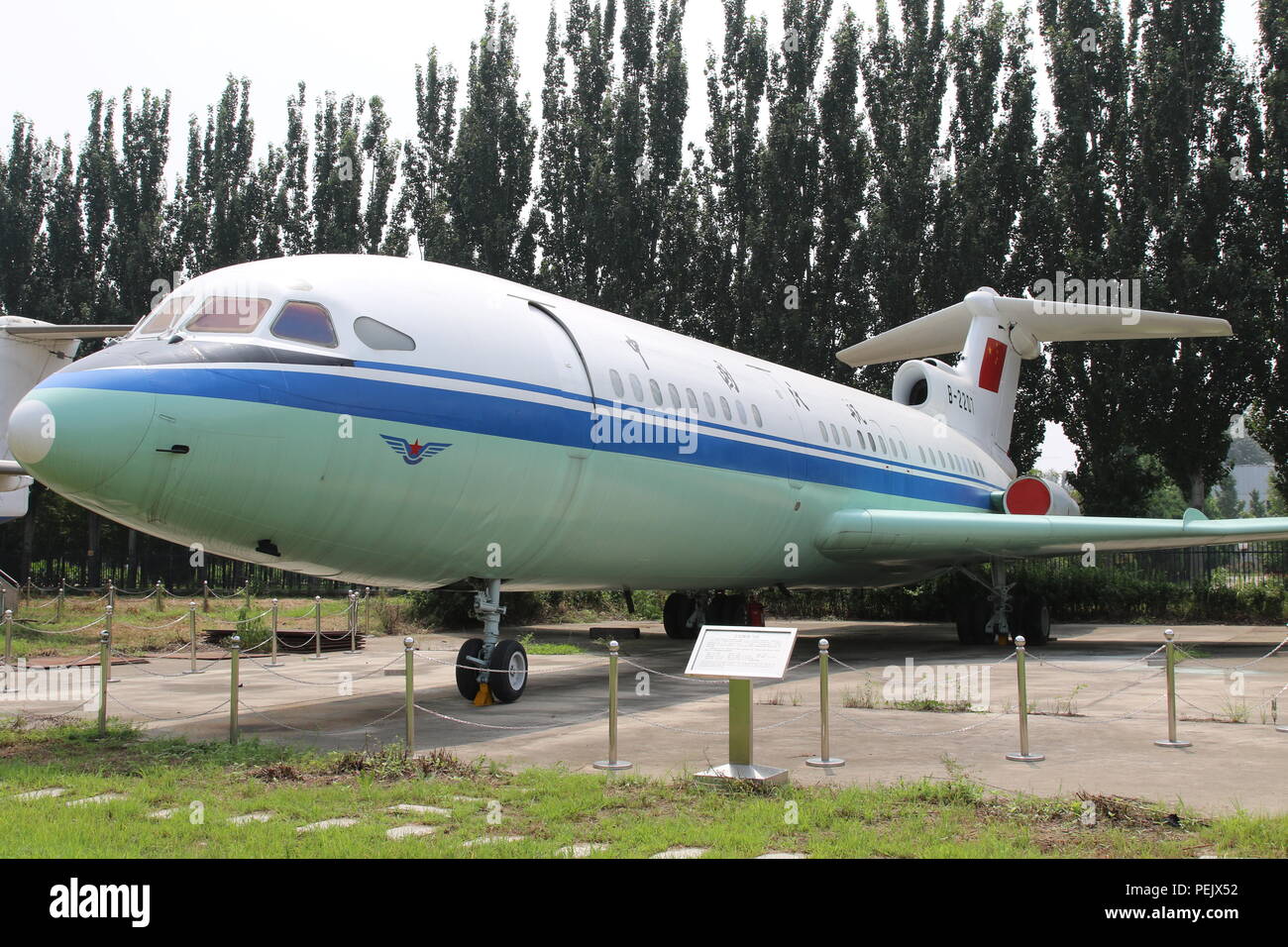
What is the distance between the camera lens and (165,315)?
9.05m

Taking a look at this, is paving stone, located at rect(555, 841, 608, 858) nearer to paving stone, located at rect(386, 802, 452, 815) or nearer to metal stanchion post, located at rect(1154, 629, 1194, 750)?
paving stone, located at rect(386, 802, 452, 815)

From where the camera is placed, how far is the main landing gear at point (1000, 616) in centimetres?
1961

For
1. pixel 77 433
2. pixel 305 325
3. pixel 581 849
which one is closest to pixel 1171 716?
pixel 581 849

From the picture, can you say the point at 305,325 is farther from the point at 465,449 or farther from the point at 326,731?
the point at 326,731

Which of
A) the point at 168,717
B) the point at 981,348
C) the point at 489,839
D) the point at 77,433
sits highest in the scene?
the point at 981,348

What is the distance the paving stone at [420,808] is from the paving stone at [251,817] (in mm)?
723

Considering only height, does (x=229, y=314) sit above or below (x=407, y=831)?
above

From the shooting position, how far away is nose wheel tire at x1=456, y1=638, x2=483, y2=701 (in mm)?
10812

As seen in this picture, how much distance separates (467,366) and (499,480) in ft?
3.65

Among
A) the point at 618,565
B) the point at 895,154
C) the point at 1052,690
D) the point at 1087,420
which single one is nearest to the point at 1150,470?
the point at 1087,420

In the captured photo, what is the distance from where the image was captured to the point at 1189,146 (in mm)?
27797

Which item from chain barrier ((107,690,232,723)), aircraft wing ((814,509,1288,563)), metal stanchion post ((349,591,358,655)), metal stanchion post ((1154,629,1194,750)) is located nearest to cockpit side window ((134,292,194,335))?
chain barrier ((107,690,232,723))

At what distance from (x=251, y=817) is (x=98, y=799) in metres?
1.30
